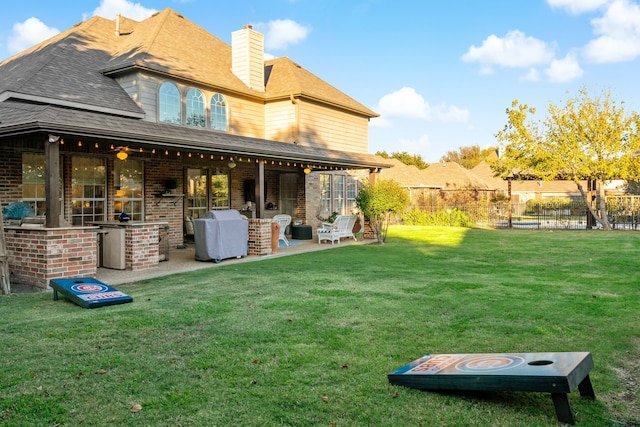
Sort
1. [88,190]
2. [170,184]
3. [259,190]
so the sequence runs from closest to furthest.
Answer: [88,190] < [259,190] < [170,184]

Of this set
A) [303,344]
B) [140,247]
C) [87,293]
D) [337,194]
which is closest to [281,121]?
[337,194]

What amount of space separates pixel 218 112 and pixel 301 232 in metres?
5.08

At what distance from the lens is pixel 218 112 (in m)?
14.9

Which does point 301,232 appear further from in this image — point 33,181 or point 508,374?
point 508,374

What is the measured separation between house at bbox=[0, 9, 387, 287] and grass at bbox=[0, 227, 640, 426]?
234cm

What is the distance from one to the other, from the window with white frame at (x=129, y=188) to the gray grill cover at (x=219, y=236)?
107 inches

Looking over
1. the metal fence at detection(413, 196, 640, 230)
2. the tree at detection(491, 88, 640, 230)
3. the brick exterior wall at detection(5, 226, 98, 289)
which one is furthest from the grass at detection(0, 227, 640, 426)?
the metal fence at detection(413, 196, 640, 230)

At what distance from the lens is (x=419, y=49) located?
22.6 metres

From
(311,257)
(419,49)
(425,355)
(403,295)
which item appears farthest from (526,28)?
(425,355)

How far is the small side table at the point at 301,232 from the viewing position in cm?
1686

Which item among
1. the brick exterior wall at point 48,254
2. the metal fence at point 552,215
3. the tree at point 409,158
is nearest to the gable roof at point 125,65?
the brick exterior wall at point 48,254

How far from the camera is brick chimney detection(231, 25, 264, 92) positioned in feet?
54.1

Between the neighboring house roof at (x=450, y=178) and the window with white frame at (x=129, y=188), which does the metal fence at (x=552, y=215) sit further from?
the window with white frame at (x=129, y=188)

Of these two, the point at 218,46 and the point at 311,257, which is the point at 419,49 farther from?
the point at 311,257
